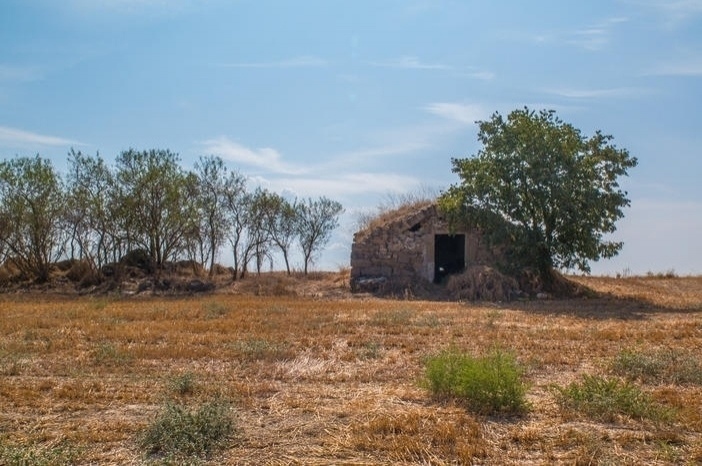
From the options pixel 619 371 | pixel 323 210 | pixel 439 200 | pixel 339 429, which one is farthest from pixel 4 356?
pixel 323 210

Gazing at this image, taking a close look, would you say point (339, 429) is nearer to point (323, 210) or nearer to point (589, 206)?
point (589, 206)

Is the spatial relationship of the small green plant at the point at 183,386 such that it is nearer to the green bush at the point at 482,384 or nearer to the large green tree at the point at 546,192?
the green bush at the point at 482,384

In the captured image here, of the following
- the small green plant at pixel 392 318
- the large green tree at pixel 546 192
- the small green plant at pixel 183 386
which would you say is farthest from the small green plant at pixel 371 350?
the large green tree at pixel 546 192

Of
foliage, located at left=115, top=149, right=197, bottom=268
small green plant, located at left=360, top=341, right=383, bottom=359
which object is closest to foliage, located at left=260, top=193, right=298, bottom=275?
foliage, located at left=115, top=149, right=197, bottom=268

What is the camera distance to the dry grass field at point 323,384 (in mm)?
5688

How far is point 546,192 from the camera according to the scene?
22.1 metres

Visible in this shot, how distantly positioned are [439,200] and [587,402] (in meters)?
17.9

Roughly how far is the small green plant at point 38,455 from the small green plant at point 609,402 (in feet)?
15.4

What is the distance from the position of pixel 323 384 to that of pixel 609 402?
3.33 m

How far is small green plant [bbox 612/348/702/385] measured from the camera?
835 cm

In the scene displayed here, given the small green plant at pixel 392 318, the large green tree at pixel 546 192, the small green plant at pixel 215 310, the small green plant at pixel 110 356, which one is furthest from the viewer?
the large green tree at pixel 546 192

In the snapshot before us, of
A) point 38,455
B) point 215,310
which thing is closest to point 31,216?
point 215,310

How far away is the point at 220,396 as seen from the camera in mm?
7363

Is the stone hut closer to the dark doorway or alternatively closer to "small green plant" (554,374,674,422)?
the dark doorway
